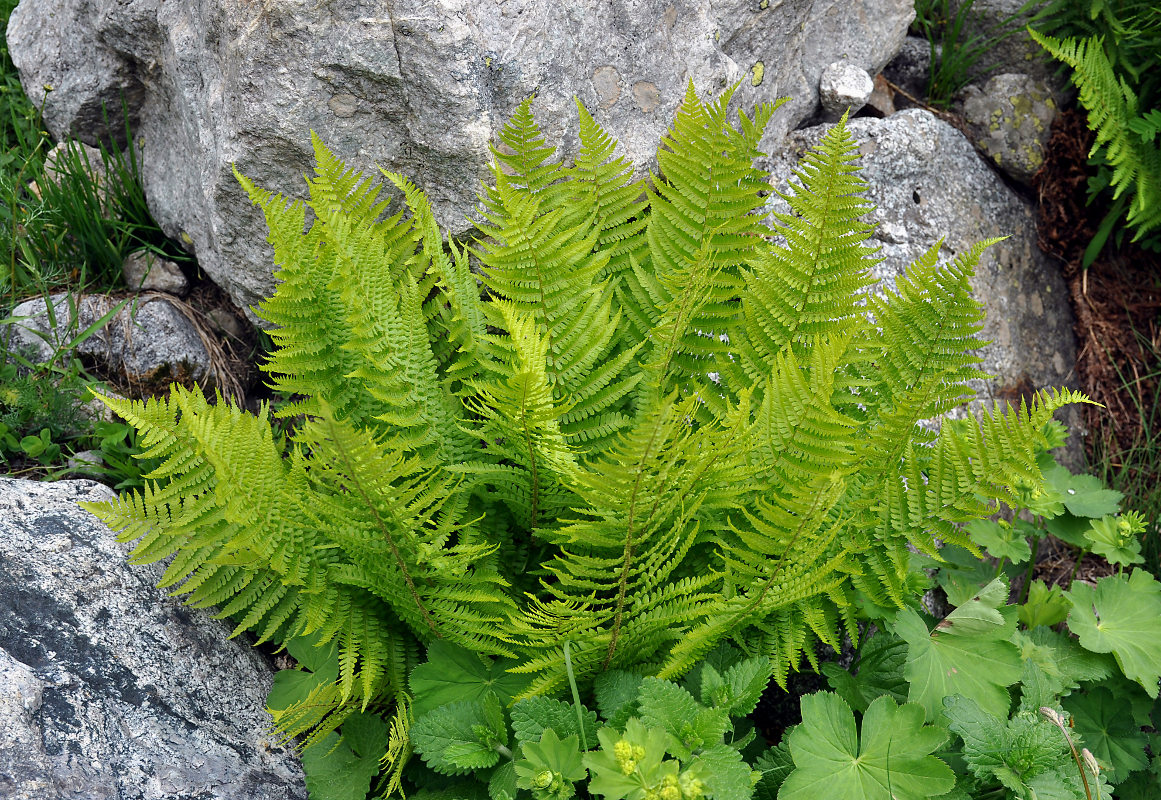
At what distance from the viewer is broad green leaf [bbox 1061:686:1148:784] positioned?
7.63 feet

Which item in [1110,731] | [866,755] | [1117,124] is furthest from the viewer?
[1117,124]

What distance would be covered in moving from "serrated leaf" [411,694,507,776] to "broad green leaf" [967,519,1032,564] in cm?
148

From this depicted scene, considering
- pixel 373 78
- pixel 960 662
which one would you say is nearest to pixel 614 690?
pixel 960 662

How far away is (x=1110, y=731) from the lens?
7.80 feet

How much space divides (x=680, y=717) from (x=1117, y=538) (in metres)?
1.55

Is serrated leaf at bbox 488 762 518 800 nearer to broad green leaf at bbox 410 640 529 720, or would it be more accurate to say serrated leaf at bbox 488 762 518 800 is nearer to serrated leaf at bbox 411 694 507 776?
serrated leaf at bbox 411 694 507 776

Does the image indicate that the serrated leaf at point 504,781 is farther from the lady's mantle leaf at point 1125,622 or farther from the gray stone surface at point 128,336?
the gray stone surface at point 128,336

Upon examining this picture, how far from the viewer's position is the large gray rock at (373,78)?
2.61 m

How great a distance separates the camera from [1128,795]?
7.72ft

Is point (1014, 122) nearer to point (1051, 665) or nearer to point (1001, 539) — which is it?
point (1001, 539)

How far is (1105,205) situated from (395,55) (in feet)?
10.3

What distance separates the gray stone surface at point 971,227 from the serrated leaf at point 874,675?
58.0 inches

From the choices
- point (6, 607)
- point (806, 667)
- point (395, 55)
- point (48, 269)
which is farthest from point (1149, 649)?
point (48, 269)

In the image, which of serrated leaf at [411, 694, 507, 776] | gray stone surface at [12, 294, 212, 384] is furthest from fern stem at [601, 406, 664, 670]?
gray stone surface at [12, 294, 212, 384]
